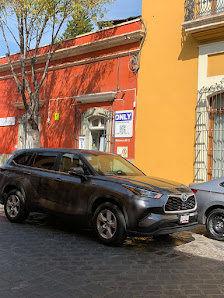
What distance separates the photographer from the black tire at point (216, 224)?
21.6ft

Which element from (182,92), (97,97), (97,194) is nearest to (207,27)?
(182,92)

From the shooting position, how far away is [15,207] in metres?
7.40

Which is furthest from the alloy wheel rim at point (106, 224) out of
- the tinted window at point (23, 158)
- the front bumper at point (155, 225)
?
the tinted window at point (23, 158)

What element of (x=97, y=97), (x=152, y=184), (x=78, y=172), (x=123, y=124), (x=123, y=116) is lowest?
(x=152, y=184)

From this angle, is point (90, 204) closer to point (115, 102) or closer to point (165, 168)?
point (165, 168)

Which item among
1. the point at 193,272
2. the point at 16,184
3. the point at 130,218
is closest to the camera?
the point at 193,272

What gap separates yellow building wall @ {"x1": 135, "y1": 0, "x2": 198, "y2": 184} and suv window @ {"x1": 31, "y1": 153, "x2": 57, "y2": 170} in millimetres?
5662

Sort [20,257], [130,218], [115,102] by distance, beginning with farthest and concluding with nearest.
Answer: [115,102], [130,218], [20,257]

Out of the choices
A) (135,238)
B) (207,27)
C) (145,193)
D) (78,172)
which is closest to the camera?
(145,193)

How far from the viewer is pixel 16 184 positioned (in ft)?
24.3

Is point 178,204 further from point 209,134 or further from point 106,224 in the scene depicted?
point 209,134

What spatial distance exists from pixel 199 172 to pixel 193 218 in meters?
5.13

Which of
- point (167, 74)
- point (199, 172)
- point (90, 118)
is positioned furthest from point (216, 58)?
point (90, 118)

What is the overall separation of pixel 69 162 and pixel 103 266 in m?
2.66
